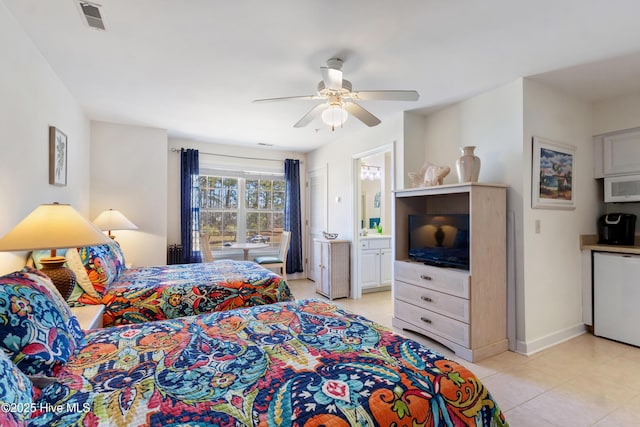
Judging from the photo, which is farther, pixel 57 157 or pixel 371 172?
pixel 371 172

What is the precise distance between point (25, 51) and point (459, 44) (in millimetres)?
3039

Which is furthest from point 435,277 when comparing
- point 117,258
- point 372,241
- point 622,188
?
point 117,258

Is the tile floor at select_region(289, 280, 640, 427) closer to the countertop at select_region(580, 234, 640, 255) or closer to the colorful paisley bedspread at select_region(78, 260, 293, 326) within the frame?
the countertop at select_region(580, 234, 640, 255)

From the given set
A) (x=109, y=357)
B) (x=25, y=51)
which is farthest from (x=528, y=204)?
(x=25, y=51)

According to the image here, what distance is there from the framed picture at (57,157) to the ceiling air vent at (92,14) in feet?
3.71

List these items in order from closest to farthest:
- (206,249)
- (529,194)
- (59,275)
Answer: (59,275) < (529,194) < (206,249)

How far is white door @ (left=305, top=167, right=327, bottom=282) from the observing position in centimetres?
542

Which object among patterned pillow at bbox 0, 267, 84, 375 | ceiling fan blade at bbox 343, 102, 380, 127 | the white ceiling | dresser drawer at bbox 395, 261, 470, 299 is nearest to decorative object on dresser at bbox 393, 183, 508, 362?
dresser drawer at bbox 395, 261, 470, 299

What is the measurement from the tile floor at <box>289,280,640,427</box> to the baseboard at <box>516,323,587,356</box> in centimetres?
5

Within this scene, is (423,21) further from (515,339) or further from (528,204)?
(515,339)

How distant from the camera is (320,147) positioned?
5.51 m

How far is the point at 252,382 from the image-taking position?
1.02m

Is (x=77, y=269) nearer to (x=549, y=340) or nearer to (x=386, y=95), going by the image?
(x=386, y=95)

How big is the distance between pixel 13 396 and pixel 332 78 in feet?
7.12
